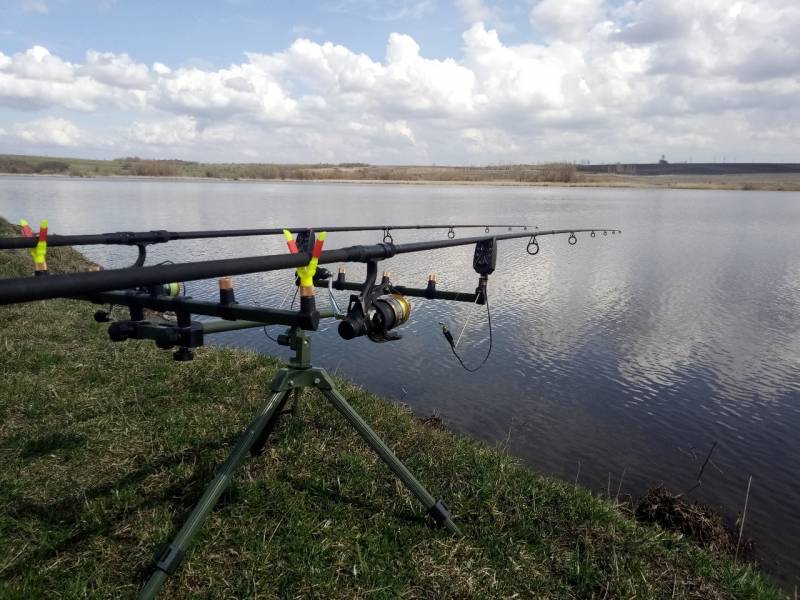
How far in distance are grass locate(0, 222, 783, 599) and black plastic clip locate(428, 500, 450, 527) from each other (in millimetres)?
129

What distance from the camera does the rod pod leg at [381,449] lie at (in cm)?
373

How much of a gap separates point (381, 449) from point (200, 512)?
1.21 m

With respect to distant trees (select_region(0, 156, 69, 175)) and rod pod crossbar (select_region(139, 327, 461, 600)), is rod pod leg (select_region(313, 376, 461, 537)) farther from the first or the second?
distant trees (select_region(0, 156, 69, 175))

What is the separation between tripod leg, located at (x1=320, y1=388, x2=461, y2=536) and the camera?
3.73m

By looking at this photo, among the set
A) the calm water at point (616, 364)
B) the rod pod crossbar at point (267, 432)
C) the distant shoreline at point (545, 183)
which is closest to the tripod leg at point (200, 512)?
the rod pod crossbar at point (267, 432)

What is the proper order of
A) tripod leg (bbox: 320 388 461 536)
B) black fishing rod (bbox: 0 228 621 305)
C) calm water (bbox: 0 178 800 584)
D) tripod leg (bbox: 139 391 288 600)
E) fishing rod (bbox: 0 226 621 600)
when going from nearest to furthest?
black fishing rod (bbox: 0 228 621 305)
fishing rod (bbox: 0 226 621 600)
tripod leg (bbox: 139 391 288 600)
tripod leg (bbox: 320 388 461 536)
calm water (bbox: 0 178 800 584)

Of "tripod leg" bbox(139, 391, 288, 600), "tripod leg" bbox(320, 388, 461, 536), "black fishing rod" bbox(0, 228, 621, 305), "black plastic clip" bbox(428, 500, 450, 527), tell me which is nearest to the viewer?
"black fishing rod" bbox(0, 228, 621, 305)

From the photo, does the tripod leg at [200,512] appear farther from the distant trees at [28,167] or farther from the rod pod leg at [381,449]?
the distant trees at [28,167]

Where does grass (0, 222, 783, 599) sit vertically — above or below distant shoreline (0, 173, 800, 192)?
below

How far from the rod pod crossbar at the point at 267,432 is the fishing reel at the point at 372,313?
435 millimetres

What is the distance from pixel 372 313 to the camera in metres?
3.66

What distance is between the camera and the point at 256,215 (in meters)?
37.3

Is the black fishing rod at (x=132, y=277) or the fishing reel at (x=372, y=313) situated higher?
the black fishing rod at (x=132, y=277)

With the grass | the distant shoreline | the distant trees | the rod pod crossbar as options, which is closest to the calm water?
the grass
